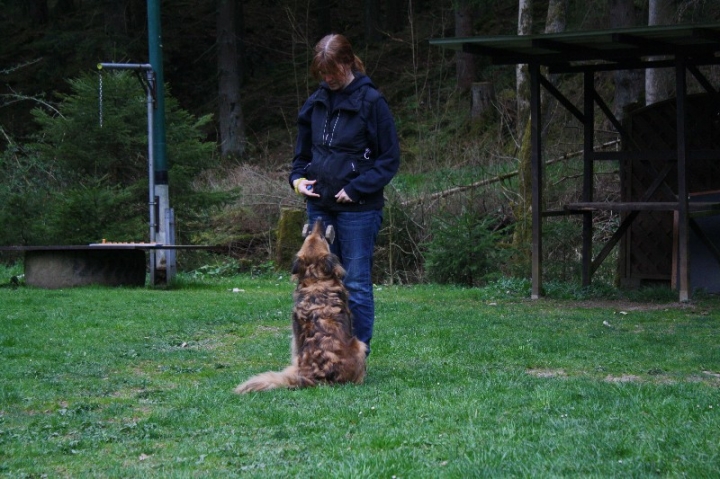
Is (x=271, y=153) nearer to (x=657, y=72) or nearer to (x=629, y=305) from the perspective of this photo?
(x=657, y=72)

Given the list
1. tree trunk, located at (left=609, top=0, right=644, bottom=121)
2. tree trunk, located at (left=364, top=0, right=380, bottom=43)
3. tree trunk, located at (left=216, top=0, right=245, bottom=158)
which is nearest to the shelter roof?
tree trunk, located at (left=609, top=0, right=644, bottom=121)

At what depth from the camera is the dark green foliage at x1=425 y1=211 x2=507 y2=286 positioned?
15.5m

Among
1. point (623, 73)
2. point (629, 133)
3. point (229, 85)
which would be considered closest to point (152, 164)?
point (629, 133)

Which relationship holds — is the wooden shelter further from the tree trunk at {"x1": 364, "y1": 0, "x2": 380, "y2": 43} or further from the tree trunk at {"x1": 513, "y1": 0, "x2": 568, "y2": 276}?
the tree trunk at {"x1": 364, "y1": 0, "x2": 380, "y2": 43}

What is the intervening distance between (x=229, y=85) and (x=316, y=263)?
80.1 feet

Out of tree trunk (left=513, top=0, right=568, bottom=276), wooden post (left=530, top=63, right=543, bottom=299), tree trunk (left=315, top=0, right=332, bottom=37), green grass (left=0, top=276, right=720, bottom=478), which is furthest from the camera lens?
tree trunk (left=315, top=0, right=332, bottom=37)

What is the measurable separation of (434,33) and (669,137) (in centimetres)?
1795

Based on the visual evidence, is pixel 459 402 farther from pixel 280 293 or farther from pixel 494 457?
pixel 280 293

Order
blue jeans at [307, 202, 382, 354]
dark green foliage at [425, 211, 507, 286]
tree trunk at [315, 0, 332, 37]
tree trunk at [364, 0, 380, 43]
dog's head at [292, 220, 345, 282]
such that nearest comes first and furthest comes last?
dog's head at [292, 220, 345, 282]
blue jeans at [307, 202, 382, 354]
dark green foliage at [425, 211, 507, 286]
tree trunk at [364, 0, 380, 43]
tree trunk at [315, 0, 332, 37]

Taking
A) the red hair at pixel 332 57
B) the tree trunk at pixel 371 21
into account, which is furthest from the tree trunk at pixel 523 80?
the tree trunk at pixel 371 21

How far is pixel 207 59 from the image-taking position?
3384cm

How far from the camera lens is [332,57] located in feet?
22.0

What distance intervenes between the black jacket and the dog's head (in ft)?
1.22

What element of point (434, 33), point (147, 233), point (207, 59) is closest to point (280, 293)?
point (147, 233)
